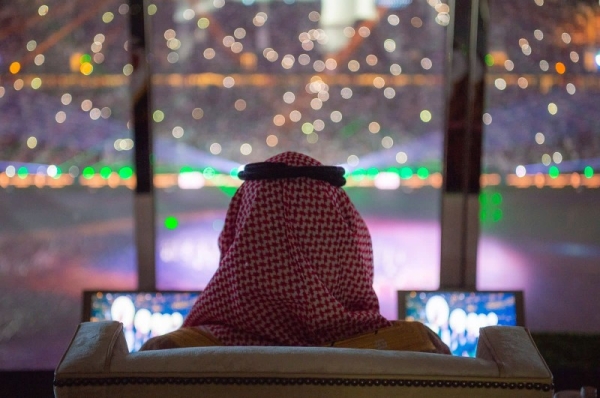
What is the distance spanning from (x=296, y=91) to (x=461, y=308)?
1656 millimetres

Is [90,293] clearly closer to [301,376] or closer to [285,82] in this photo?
[285,82]

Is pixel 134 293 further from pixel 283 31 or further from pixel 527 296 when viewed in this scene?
pixel 527 296

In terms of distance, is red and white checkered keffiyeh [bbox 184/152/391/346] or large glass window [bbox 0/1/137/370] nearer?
red and white checkered keffiyeh [bbox 184/152/391/346]

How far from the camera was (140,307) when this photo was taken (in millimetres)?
2971

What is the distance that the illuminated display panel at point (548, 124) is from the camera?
11.4ft

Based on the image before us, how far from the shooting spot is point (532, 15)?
11.6ft

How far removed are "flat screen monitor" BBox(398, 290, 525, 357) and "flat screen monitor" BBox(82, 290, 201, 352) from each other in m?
1.04

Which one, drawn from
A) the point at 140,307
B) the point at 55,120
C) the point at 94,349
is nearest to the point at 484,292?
the point at 140,307

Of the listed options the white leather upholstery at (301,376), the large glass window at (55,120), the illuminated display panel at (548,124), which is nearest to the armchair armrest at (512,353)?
the white leather upholstery at (301,376)

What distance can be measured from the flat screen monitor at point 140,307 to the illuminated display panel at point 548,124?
5.38 feet

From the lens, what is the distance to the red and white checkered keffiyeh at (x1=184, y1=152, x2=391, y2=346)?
4.26 feet

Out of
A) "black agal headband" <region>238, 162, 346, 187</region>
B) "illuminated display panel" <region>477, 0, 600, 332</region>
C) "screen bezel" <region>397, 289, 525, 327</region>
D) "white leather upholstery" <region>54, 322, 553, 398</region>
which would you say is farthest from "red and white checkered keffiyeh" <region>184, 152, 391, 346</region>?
"illuminated display panel" <region>477, 0, 600, 332</region>

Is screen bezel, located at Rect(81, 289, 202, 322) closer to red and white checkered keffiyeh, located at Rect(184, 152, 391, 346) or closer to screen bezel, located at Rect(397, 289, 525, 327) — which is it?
screen bezel, located at Rect(397, 289, 525, 327)

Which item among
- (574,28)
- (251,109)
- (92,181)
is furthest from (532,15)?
(92,181)
